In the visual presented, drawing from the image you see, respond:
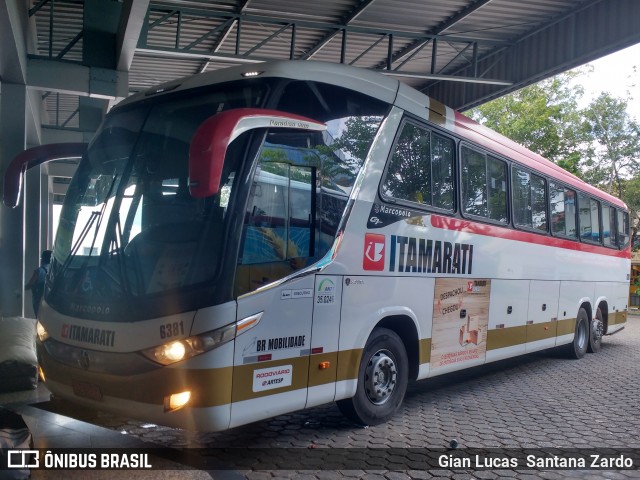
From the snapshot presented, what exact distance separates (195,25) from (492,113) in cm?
2470

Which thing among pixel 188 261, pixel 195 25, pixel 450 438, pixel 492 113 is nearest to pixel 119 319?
pixel 188 261

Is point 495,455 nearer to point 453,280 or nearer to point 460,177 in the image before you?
point 453,280

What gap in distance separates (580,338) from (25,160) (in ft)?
34.2

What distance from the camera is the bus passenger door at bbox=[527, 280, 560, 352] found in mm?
9875

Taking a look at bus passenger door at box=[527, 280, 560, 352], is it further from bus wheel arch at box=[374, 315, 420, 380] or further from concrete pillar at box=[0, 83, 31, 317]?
concrete pillar at box=[0, 83, 31, 317]

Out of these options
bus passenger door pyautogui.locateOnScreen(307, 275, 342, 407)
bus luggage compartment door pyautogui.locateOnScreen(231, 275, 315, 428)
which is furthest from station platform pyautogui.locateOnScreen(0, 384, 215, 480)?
bus passenger door pyautogui.locateOnScreen(307, 275, 342, 407)

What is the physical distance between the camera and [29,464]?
4621 mm

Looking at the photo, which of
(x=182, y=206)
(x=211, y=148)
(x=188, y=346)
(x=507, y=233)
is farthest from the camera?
(x=507, y=233)

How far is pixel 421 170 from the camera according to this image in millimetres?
7051

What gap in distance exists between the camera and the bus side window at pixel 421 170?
6602 mm

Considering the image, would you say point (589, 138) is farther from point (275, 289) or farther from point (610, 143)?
point (275, 289)

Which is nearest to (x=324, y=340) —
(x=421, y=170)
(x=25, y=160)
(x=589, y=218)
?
(x=421, y=170)

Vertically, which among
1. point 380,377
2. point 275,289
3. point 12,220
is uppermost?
point 12,220

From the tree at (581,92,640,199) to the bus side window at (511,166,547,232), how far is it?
23.8 m
